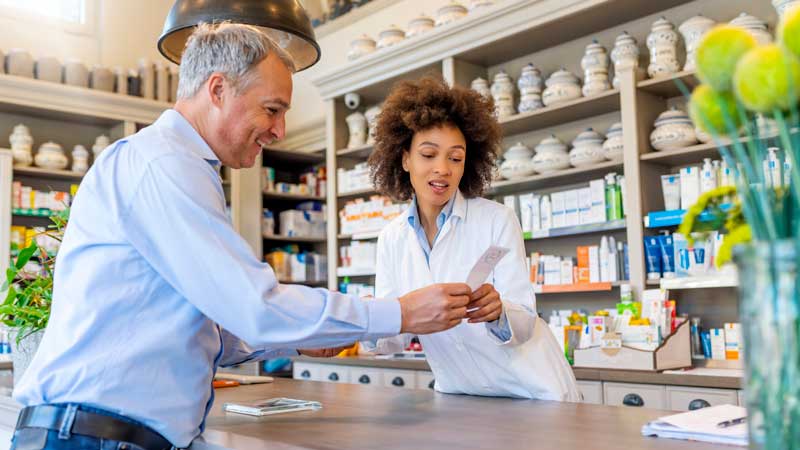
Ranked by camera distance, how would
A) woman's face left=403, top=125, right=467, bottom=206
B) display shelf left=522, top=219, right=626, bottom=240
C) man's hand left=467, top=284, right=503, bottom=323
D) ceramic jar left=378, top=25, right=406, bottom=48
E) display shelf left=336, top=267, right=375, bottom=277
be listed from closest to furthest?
1. man's hand left=467, top=284, right=503, bottom=323
2. woman's face left=403, top=125, right=467, bottom=206
3. display shelf left=522, top=219, right=626, bottom=240
4. ceramic jar left=378, top=25, right=406, bottom=48
5. display shelf left=336, top=267, right=375, bottom=277

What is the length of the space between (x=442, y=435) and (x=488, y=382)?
2.41 ft

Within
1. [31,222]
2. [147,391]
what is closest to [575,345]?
[147,391]

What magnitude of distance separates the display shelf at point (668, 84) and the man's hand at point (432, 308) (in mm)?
2398

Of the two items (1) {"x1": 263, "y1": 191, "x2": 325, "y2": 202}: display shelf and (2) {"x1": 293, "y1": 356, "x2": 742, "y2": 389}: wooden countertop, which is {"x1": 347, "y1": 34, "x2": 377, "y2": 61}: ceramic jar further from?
(2) {"x1": 293, "y1": 356, "x2": 742, "y2": 389}: wooden countertop

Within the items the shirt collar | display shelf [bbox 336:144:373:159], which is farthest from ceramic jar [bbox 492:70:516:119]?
the shirt collar

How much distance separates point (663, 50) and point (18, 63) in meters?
4.53

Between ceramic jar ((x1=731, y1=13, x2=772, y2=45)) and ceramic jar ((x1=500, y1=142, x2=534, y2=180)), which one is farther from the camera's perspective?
ceramic jar ((x1=500, y1=142, x2=534, y2=180))

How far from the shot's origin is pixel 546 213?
4207 mm

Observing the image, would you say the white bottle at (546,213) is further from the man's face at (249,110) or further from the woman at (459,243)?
the man's face at (249,110)

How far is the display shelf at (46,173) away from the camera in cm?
558

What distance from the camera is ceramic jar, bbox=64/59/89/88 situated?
578cm

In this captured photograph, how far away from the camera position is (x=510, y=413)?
1644 mm

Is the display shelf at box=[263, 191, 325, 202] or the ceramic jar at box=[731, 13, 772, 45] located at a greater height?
the ceramic jar at box=[731, 13, 772, 45]

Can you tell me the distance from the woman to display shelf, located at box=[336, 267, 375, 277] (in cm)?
237
